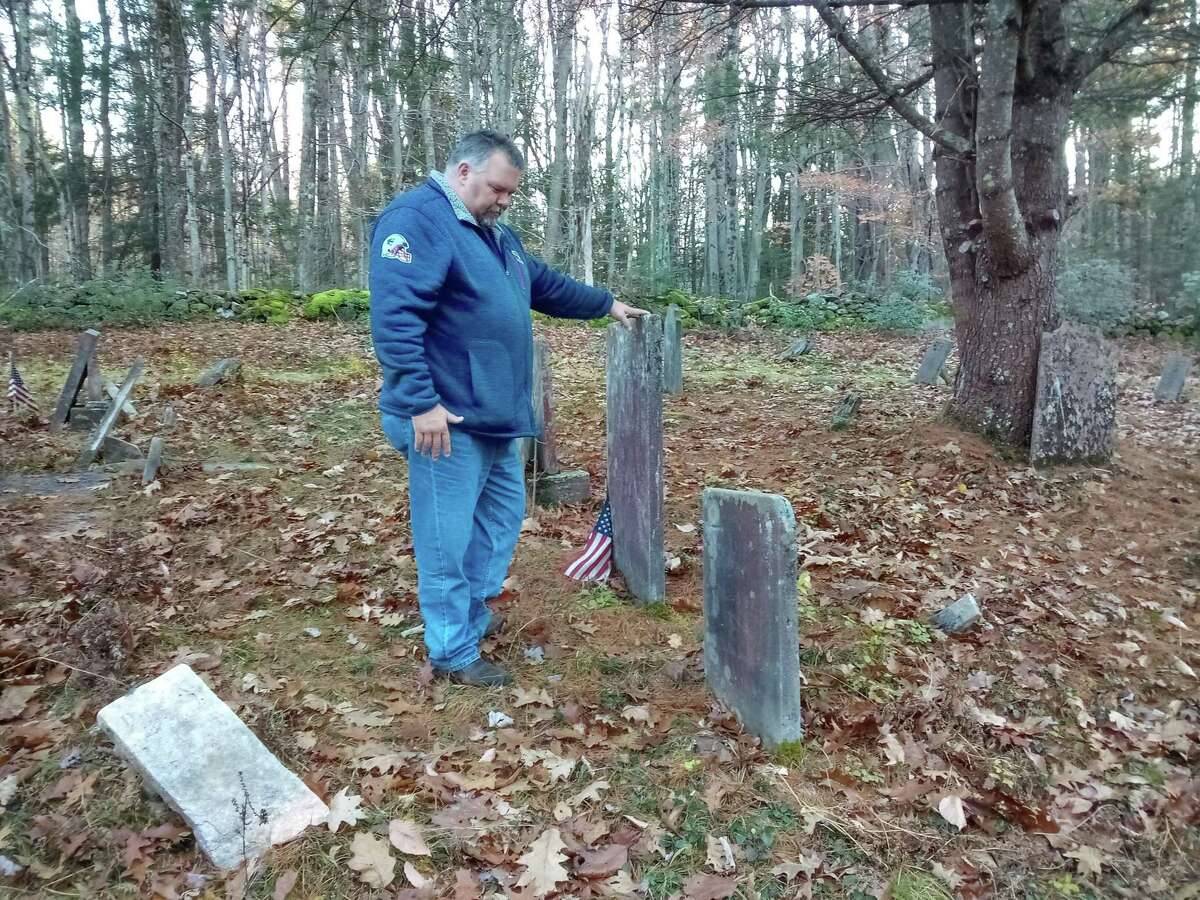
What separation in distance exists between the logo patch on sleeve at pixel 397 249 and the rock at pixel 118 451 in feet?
17.1

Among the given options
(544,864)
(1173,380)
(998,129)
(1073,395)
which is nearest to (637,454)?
(544,864)

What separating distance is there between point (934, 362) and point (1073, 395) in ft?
18.7

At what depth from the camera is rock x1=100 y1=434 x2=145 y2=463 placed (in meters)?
6.86

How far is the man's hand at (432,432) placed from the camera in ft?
9.53

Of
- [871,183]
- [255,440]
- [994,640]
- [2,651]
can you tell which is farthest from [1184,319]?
[2,651]

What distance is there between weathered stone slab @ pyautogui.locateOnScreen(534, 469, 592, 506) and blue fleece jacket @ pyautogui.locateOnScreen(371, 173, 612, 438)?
243cm

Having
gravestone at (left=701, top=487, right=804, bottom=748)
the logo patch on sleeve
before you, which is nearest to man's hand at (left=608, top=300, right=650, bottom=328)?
gravestone at (left=701, top=487, right=804, bottom=748)

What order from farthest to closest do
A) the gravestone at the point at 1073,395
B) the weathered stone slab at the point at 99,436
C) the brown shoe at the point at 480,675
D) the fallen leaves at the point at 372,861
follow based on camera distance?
1. the weathered stone slab at the point at 99,436
2. the gravestone at the point at 1073,395
3. the brown shoe at the point at 480,675
4. the fallen leaves at the point at 372,861

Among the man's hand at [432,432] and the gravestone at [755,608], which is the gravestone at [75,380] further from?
→ the gravestone at [755,608]

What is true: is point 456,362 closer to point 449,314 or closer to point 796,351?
point 449,314

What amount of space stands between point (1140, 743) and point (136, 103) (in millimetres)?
27714

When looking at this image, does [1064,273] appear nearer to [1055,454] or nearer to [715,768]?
[1055,454]

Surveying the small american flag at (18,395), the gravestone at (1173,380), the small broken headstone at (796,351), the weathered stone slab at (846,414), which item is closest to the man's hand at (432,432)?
the weathered stone slab at (846,414)

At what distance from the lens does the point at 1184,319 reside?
17328mm
